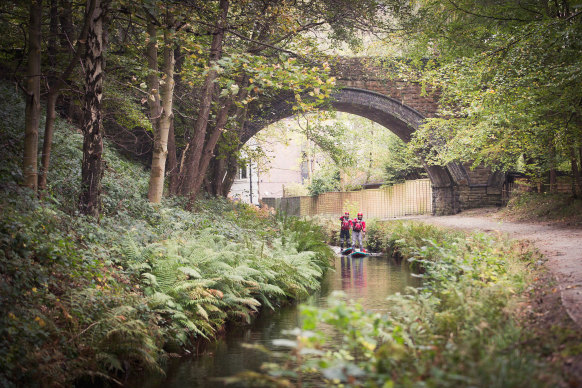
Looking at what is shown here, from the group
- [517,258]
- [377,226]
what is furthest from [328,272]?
[377,226]

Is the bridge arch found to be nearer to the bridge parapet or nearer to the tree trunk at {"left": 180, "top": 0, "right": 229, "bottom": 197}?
the bridge parapet

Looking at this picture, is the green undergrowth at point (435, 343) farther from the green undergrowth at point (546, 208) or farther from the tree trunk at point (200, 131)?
the green undergrowth at point (546, 208)

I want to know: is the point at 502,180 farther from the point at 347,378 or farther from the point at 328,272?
the point at 347,378

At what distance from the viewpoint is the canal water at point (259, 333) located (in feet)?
18.2

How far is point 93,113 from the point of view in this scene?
785cm

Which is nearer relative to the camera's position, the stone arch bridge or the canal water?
the canal water

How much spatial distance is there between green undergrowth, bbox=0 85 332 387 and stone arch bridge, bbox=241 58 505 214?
10800 millimetres

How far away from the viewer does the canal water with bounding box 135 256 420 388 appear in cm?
555

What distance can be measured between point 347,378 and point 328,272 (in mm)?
11143

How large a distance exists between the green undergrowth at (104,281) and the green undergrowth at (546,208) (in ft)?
30.3

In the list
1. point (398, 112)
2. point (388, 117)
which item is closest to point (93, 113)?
point (398, 112)

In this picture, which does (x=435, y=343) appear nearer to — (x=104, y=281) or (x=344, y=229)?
(x=104, y=281)

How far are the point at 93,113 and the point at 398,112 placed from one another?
1707 cm

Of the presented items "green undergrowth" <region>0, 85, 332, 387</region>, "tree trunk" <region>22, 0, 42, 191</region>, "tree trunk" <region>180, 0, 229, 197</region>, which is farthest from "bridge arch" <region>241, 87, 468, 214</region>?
"tree trunk" <region>22, 0, 42, 191</region>
